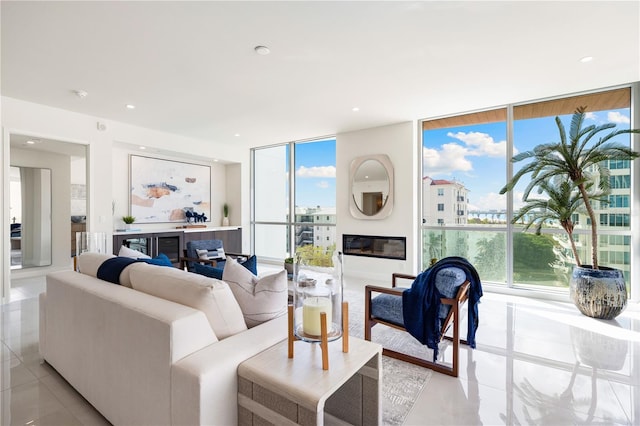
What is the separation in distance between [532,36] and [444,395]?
2.86m

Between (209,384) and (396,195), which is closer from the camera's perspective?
(209,384)

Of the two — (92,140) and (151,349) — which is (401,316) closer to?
(151,349)

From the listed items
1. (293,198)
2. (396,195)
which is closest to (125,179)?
(293,198)

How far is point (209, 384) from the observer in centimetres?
118

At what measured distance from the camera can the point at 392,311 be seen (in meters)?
2.47

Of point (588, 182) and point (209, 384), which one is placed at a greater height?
point (588, 182)

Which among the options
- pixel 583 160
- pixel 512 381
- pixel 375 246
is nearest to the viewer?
pixel 512 381

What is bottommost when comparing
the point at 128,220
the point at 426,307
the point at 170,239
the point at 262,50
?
the point at 426,307

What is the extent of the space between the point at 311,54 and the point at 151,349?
8.54 ft

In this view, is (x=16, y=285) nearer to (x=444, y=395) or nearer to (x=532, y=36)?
(x=444, y=395)

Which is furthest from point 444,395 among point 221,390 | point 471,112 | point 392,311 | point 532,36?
point 471,112

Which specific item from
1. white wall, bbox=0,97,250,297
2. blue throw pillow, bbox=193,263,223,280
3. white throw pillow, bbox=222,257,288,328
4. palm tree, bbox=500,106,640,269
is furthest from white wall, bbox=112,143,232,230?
palm tree, bbox=500,106,640,269

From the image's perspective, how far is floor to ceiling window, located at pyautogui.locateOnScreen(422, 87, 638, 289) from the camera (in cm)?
382

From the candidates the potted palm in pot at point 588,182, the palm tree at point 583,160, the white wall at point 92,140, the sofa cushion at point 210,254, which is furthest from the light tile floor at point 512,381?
the sofa cushion at point 210,254
